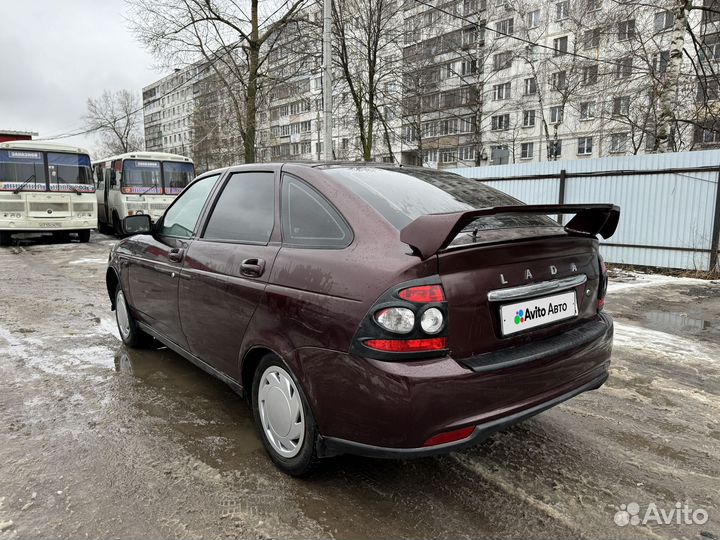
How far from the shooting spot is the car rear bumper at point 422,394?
76.2 inches

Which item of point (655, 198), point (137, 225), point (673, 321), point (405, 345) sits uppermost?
point (655, 198)

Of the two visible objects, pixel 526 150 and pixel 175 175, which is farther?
pixel 526 150

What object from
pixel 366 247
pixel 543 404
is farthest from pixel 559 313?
pixel 366 247

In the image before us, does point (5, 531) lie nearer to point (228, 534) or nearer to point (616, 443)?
point (228, 534)

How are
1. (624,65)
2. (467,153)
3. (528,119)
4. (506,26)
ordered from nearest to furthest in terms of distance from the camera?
1. (624,65)
2. (506,26)
3. (528,119)
4. (467,153)

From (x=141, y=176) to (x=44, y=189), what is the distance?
3.13m

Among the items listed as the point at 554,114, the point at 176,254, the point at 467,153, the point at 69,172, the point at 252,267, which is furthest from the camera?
the point at 467,153

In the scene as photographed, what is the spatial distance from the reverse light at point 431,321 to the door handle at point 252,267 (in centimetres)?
101

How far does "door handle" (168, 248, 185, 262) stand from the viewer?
3.39 m

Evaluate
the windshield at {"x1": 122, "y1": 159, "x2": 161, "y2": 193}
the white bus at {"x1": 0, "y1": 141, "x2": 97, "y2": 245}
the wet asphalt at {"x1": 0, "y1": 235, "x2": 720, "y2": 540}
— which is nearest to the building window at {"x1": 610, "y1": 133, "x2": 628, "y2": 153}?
the windshield at {"x1": 122, "y1": 159, "x2": 161, "y2": 193}

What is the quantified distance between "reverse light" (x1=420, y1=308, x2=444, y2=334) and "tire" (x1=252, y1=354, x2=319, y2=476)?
2.37 ft

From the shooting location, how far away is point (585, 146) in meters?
37.2

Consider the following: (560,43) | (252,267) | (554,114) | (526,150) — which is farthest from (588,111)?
(252,267)

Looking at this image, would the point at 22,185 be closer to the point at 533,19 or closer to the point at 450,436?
the point at 450,436
